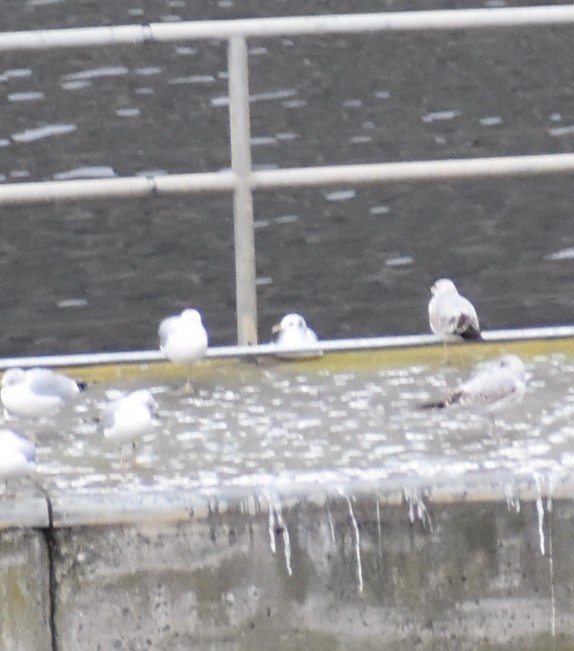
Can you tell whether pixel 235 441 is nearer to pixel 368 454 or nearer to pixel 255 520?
pixel 368 454

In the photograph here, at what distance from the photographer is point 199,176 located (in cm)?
582

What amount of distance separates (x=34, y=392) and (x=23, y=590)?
1143mm

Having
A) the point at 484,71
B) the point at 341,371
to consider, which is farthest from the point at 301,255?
the point at 341,371

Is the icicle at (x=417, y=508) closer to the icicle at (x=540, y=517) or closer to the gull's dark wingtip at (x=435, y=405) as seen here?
the icicle at (x=540, y=517)

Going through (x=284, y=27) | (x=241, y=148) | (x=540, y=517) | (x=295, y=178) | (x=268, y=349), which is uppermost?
(x=284, y=27)

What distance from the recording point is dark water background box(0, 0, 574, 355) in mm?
15922

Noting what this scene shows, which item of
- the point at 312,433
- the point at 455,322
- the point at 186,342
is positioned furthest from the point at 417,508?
the point at 455,322

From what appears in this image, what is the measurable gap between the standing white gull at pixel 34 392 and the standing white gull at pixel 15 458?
64 cm

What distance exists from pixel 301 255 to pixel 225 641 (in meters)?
12.5

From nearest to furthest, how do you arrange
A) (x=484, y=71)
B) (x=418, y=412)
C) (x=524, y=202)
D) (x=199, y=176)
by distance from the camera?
(x=418, y=412)
(x=199, y=176)
(x=524, y=202)
(x=484, y=71)

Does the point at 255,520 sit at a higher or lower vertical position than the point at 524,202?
lower

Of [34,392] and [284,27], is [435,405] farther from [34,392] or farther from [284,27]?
[284,27]

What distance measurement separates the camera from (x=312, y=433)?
517cm

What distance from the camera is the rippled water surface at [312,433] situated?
4613 mm
